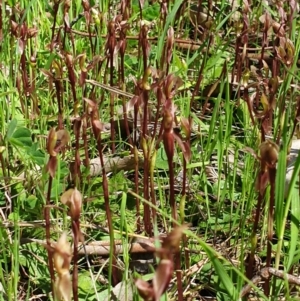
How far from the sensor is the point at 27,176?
198 centimetres

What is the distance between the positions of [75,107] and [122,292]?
648mm

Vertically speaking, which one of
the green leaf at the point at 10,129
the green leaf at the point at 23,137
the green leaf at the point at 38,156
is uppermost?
the green leaf at the point at 10,129

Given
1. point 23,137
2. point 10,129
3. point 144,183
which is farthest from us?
point 23,137

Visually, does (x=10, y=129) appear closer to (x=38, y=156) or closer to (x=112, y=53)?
(x=38, y=156)

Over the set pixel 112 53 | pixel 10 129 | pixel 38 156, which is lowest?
pixel 38 156

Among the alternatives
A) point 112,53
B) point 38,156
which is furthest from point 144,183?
point 112,53

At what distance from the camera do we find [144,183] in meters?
1.71

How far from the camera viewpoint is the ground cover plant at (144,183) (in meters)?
1.41

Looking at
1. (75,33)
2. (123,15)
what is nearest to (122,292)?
(123,15)

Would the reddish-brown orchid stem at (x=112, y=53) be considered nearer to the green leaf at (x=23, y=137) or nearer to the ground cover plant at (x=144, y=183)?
the ground cover plant at (x=144, y=183)

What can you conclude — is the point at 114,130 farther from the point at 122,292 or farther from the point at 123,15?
the point at 122,292

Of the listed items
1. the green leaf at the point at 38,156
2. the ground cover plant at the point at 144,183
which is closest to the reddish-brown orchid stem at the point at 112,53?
the ground cover plant at the point at 144,183

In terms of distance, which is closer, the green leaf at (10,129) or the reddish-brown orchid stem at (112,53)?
the green leaf at (10,129)

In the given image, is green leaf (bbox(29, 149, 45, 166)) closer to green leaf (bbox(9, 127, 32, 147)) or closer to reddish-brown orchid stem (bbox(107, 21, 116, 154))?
green leaf (bbox(9, 127, 32, 147))
